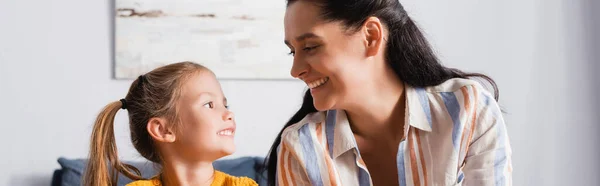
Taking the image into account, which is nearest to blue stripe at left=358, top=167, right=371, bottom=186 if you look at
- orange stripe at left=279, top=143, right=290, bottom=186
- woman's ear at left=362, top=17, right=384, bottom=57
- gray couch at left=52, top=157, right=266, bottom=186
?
orange stripe at left=279, top=143, right=290, bottom=186

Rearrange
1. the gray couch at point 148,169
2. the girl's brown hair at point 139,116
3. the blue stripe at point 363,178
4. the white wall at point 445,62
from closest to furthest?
the blue stripe at point 363,178
the girl's brown hair at point 139,116
the gray couch at point 148,169
the white wall at point 445,62

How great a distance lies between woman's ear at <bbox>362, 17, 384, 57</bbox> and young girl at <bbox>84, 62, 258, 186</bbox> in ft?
1.73

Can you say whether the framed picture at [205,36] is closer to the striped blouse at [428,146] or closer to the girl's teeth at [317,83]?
the striped blouse at [428,146]

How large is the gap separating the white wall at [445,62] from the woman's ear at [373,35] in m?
1.39

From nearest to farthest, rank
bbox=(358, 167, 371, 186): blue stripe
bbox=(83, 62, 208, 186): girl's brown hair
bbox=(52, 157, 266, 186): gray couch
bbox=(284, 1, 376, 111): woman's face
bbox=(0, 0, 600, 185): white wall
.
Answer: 1. bbox=(284, 1, 376, 111): woman's face
2. bbox=(358, 167, 371, 186): blue stripe
3. bbox=(83, 62, 208, 186): girl's brown hair
4. bbox=(52, 157, 266, 186): gray couch
5. bbox=(0, 0, 600, 185): white wall

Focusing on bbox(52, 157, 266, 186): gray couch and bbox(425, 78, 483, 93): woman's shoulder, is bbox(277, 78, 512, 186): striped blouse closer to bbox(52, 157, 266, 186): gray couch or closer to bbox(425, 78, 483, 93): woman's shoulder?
bbox(425, 78, 483, 93): woman's shoulder

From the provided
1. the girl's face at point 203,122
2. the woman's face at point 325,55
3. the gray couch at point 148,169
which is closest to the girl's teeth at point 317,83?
the woman's face at point 325,55

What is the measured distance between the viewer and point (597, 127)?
313 cm

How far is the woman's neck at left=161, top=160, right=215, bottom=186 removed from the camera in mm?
1858

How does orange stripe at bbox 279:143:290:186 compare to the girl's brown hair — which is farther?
the girl's brown hair

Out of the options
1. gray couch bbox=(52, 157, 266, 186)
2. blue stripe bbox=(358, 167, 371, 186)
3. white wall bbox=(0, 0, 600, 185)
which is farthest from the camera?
white wall bbox=(0, 0, 600, 185)

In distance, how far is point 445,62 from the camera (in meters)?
3.04

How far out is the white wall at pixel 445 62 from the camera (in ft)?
8.89

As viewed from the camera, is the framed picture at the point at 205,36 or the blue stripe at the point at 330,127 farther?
the framed picture at the point at 205,36
